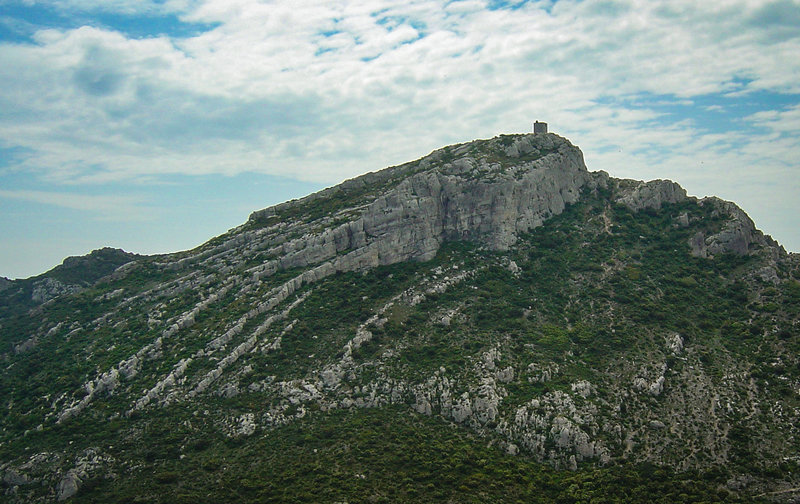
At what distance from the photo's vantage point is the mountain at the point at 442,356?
62562mm

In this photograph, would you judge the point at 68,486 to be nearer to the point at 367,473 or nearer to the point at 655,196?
the point at 367,473

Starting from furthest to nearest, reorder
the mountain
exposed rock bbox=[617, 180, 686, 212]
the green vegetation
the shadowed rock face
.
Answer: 1. exposed rock bbox=[617, 180, 686, 212]
2. the shadowed rock face
3. the mountain
4. the green vegetation

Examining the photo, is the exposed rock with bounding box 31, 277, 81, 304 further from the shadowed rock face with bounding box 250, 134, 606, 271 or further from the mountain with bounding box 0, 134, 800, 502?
the shadowed rock face with bounding box 250, 134, 606, 271

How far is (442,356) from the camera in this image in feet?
265

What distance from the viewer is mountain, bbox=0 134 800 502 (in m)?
62.6

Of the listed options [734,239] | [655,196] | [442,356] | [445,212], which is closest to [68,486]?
[442,356]

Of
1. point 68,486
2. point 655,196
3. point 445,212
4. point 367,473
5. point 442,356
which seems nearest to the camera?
point 367,473

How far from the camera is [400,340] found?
8569 cm

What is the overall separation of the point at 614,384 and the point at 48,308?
120610 millimetres

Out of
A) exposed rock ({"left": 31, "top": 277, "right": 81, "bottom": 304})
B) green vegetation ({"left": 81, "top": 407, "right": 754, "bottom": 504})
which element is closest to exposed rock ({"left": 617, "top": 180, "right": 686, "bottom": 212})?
green vegetation ({"left": 81, "top": 407, "right": 754, "bottom": 504})

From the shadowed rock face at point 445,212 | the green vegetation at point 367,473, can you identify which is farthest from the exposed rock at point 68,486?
the shadowed rock face at point 445,212

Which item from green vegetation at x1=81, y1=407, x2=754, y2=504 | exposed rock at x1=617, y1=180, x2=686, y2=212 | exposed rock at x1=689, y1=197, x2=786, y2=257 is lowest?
green vegetation at x1=81, y1=407, x2=754, y2=504

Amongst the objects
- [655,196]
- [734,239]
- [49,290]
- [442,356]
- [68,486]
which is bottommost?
[68,486]

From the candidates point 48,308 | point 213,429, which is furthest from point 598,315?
point 48,308
